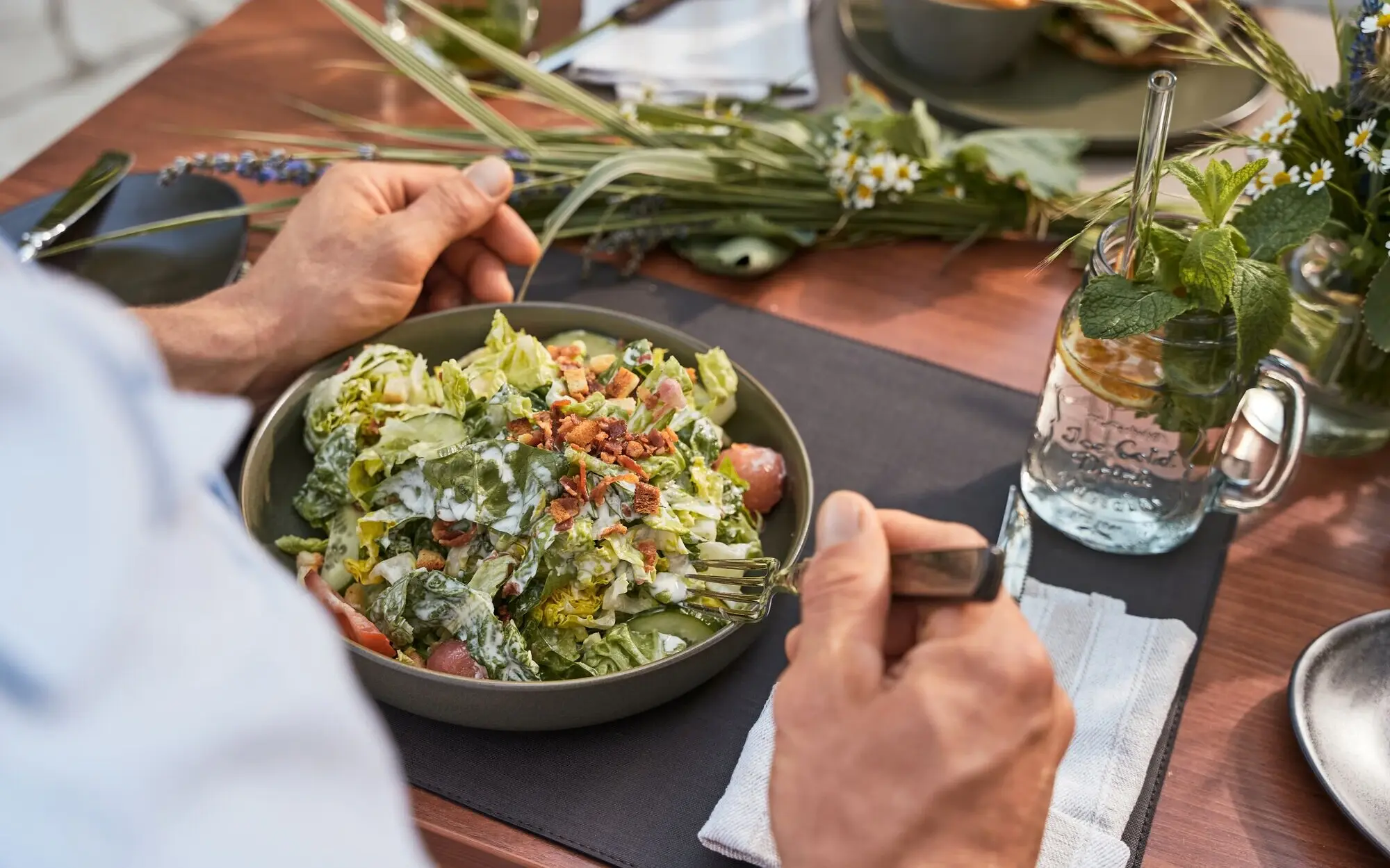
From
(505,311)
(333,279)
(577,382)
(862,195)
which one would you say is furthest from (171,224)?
(862,195)

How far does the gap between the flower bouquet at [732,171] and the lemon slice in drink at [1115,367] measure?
1.38ft

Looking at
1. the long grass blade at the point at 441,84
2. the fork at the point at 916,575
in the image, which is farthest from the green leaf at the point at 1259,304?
the long grass blade at the point at 441,84

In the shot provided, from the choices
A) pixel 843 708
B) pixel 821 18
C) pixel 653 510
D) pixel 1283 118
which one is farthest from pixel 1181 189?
pixel 843 708

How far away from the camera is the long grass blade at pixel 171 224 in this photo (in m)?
1.19

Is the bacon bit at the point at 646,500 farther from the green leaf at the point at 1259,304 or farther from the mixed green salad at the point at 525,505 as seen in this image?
the green leaf at the point at 1259,304

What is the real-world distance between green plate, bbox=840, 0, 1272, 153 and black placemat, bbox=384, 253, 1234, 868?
48 centimetres

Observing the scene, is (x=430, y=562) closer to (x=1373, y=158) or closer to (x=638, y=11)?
(x=1373, y=158)

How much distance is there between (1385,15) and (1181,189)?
457 mm

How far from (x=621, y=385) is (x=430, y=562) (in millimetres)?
218

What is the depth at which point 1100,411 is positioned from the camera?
3.04ft

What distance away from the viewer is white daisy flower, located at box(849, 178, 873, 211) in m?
1.29

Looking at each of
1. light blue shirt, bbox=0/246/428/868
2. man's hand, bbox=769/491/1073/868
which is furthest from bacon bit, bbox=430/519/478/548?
light blue shirt, bbox=0/246/428/868

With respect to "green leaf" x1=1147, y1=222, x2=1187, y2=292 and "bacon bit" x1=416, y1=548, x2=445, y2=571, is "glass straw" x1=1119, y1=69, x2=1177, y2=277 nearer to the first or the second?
"green leaf" x1=1147, y1=222, x2=1187, y2=292

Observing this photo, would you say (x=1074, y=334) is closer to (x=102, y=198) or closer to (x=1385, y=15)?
(x=1385, y=15)
